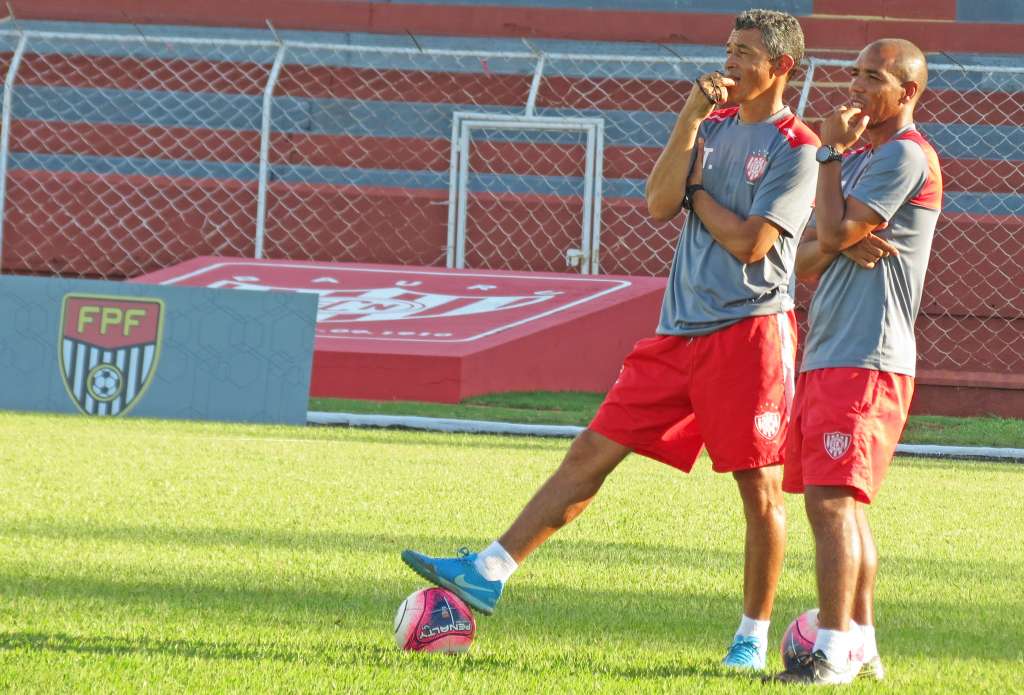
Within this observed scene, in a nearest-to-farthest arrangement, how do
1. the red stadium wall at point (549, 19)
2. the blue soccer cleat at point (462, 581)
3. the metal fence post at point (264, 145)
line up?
1. the blue soccer cleat at point (462, 581)
2. the metal fence post at point (264, 145)
3. the red stadium wall at point (549, 19)

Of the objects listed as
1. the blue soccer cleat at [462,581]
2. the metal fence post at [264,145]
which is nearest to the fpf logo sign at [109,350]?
the metal fence post at [264,145]

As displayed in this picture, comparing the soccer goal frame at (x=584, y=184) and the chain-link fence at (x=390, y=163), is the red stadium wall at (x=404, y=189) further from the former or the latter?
the soccer goal frame at (x=584, y=184)

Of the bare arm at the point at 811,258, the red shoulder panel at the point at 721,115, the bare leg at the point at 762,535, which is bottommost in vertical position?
the bare leg at the point at 762,535

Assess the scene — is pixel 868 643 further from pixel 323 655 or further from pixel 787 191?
pixel 323 655

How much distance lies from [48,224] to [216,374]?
256 inches

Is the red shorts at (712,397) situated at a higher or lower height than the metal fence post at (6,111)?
lower

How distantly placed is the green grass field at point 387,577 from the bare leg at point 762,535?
201 millimetres

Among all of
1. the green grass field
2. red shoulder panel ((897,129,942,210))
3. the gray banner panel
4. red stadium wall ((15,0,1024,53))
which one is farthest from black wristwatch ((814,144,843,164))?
red stadium wall ((15,0,1024,53))

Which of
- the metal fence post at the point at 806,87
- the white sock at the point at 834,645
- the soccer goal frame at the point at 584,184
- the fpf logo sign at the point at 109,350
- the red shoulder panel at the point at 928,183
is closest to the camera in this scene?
the white sock at the point at 834,645

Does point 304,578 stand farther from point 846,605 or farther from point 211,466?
point 211,466

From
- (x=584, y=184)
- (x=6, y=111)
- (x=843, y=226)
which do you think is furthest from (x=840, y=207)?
(x=6, y=111)

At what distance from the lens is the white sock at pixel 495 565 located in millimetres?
4055

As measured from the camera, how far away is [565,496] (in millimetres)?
4109

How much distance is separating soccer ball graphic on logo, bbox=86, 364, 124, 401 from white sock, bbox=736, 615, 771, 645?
7435 mm
